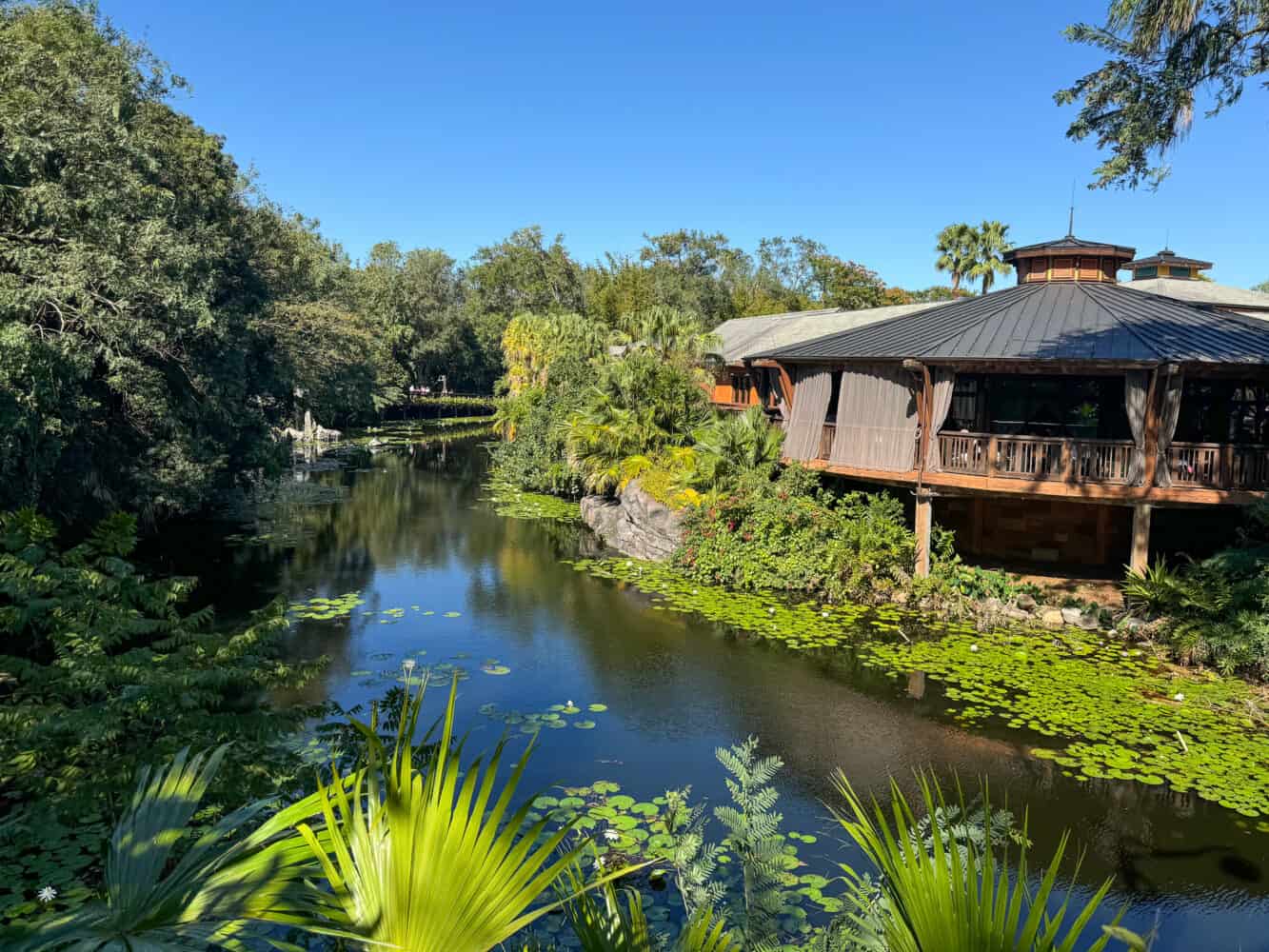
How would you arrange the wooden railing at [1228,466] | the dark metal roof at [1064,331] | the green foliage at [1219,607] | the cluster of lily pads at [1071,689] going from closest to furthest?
the cluster of lily pads at [1071,689], the green foliage at [1219,607], the wooden railing at [1228,466], the dark metal roof at [1064,331]

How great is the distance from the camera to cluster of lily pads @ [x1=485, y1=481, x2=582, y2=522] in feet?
90.7

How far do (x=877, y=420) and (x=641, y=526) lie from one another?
686 centimetres

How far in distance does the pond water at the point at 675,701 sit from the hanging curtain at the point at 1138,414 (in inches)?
259

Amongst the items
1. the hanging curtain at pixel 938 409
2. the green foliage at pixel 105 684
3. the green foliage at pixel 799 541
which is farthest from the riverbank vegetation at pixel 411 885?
the hanging curtain at pixel 938 409

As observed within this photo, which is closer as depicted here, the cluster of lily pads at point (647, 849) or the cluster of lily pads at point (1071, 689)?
the cluster of lily pads at point (647, 849)

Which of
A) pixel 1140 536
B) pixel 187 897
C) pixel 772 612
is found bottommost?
pixel 772 612

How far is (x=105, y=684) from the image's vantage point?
7.23m

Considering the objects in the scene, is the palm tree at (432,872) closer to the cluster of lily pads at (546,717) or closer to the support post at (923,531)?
the cluster of lily pads at (546,717)

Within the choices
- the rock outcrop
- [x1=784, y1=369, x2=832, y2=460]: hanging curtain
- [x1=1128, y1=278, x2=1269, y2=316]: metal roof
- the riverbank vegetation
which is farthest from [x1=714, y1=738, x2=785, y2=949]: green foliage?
[x1=1128, y1=278, x2=1269, y2=316]: metal roof

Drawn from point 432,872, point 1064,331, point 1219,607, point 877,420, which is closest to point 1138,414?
point 1064,331

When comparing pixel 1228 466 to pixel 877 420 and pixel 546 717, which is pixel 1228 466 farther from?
pixel 546 717

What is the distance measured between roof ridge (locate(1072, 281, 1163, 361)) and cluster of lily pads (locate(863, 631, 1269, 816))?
5462 mm

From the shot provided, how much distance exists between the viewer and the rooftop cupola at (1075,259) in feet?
67.0

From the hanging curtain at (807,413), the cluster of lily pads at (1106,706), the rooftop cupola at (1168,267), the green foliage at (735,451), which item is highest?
the rooftop cupola at (1168,267)
